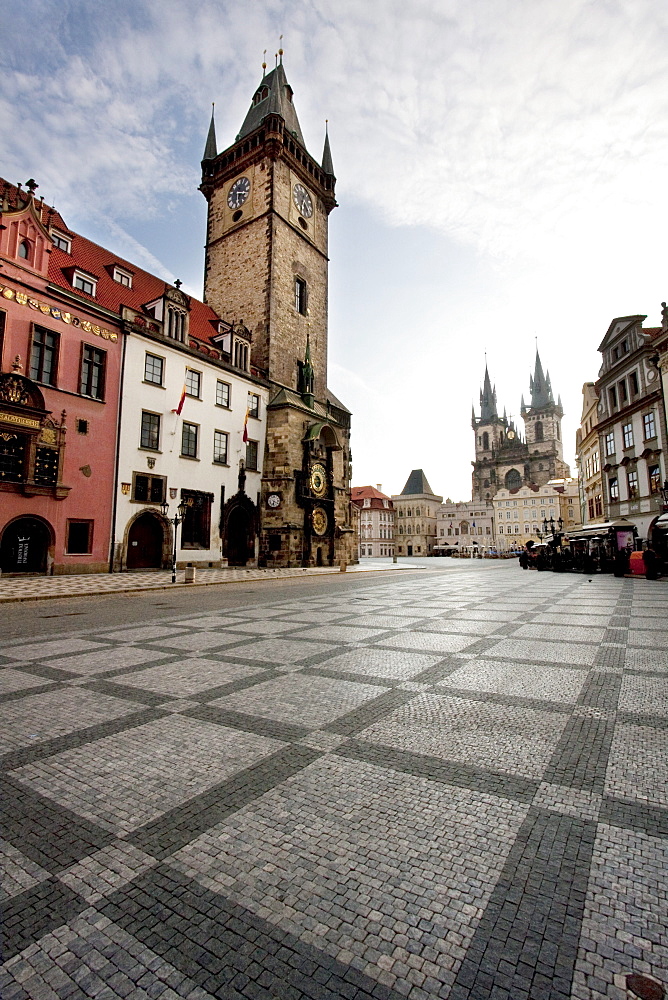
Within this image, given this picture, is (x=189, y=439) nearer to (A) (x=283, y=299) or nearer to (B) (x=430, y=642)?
(A) (x=283, y=299)

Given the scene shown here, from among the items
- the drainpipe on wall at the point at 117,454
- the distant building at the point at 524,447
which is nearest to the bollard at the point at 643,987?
the drainpipe on wall at the point at 117,454

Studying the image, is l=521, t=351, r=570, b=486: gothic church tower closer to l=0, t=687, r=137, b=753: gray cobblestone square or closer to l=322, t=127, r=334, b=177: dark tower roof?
l=322, t=127, r=334, b=177: dark tower roof

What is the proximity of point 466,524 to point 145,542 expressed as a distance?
102675 mm

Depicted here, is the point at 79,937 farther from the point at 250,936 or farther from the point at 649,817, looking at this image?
the point at 649,817

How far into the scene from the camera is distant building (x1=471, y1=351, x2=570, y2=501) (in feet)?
391

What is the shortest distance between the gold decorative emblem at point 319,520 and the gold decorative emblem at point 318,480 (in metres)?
1.07

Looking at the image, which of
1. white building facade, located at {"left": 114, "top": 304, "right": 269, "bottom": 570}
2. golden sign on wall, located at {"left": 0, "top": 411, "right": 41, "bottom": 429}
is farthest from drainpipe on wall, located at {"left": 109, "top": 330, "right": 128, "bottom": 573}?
golden sign on wall, located at {"left": 0, "top": 411, "right": 41, "bottom": 429}

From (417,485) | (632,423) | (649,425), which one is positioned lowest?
(649,425)

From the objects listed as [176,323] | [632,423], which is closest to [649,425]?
[632,423]

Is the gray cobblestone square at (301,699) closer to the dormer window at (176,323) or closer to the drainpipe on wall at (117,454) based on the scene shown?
the drainpipe on wall at (117,454)

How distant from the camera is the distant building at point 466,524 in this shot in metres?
117

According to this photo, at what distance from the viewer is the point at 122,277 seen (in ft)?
85.6

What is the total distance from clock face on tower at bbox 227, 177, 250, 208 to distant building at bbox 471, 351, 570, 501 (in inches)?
3730

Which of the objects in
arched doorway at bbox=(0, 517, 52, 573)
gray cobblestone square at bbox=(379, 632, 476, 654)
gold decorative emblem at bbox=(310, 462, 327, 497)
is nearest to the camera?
gray cobblestone square at bbox=(379, 632, 476, 654)
